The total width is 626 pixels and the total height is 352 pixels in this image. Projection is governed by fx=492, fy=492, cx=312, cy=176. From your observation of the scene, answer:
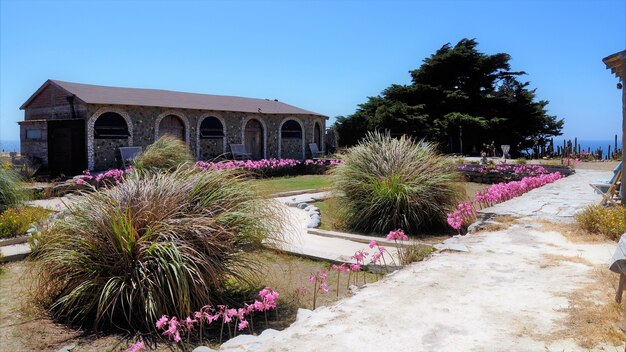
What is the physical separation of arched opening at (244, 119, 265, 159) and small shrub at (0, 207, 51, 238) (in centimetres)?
1529

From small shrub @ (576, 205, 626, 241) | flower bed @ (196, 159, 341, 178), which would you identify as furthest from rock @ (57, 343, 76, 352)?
flower bed @ (196, 159, 341, 178)

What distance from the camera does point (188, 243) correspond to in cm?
445

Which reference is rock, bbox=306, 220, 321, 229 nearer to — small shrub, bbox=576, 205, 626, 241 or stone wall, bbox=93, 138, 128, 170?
small shrub, bbox=576, 205, 626, 241

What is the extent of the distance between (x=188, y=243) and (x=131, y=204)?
0.78m

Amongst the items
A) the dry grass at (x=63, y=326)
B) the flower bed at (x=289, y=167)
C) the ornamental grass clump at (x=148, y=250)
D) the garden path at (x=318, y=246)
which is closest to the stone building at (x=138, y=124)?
the flower bed at (x=289, y=167)

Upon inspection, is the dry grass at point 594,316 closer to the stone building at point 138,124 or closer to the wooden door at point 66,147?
the stone building at point 138,124

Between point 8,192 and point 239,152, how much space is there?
45.4 feet

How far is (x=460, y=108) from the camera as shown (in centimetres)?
3058

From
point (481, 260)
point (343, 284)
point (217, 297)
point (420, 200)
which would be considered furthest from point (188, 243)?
point (420, 200)

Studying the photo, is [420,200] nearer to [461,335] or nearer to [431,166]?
[431,166]

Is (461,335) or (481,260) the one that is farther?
(481,260)

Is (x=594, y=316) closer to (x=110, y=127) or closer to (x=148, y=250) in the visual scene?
(x=148, y=250)

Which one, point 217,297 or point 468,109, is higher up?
point 468,109

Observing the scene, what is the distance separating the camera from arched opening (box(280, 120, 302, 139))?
82.7 feet
